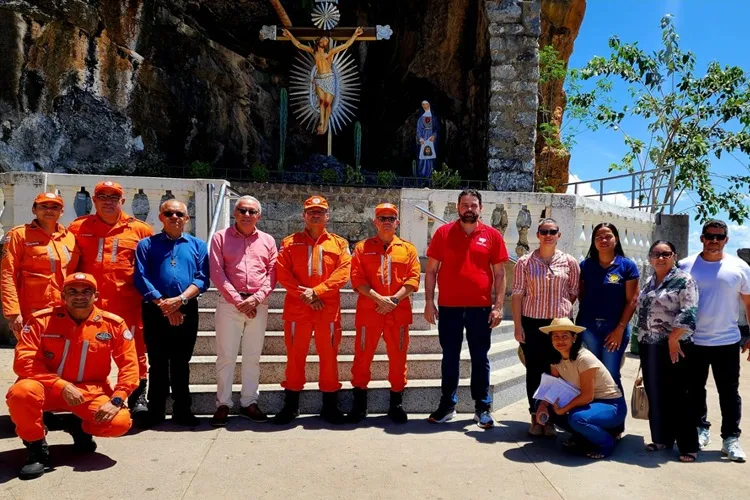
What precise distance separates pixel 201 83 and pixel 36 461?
11.5 metres

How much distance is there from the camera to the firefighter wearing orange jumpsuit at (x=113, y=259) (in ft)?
13.4

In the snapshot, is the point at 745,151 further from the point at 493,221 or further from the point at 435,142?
the point at 493,221

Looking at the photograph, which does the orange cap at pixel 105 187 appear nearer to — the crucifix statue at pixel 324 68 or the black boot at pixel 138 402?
the black boot at pixel 138 402

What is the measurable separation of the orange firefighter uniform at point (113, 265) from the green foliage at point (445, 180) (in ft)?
28.9

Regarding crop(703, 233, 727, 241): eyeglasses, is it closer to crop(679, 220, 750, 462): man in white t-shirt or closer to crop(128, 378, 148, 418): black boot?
crop(679, 220, 750, 462): man in white t-shirt

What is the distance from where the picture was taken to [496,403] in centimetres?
477

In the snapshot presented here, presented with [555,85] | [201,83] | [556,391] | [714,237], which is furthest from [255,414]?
[555,85]

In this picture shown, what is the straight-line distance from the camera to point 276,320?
5.24 metres

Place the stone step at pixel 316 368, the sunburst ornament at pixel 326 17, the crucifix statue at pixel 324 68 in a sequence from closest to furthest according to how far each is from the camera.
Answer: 1. the stone step at pixel 316 368
2. the crucifix statue at pixel 324 68
3. the sunburst ornament at pixel 326 17

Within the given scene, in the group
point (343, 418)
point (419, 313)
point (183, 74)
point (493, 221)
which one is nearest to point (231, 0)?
point (183, 74)

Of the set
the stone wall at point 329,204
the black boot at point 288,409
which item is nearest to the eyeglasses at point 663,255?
the black boot at point 288,409

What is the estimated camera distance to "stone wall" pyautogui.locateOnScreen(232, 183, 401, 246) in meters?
11.4

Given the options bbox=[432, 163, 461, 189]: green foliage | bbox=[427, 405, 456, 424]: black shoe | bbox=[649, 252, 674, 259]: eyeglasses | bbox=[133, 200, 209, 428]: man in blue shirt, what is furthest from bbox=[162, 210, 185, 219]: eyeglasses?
bbox=[432, 163, 461, 189]: green foliage

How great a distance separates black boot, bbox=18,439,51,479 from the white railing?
3.22m
